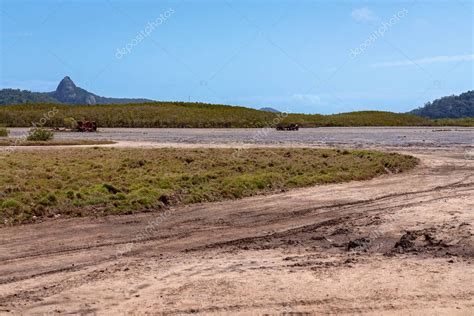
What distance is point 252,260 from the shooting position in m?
11.8

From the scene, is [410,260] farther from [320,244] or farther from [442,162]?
[442,162]

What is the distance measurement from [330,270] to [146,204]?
8255mm

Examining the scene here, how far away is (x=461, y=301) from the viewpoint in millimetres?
9414

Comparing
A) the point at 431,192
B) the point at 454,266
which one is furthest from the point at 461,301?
the point at 431,192

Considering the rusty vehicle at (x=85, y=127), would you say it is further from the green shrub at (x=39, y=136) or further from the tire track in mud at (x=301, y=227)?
the tire track in mud at (x=301, y=227)

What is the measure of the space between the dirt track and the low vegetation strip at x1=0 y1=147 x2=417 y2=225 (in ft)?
3.94

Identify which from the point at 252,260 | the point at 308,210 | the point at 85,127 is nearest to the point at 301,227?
the point at 308,210

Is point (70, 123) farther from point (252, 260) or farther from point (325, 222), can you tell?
point (252, 260)

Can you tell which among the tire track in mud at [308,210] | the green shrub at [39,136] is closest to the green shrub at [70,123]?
the green shrub at [39,136]

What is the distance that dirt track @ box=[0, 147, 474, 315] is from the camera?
932cm

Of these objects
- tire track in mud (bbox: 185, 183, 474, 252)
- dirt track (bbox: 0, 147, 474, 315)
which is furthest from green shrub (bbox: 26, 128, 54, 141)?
tire track in mud (bbox: 185, 183, 474, 252)

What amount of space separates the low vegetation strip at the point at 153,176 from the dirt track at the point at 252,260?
1.20m

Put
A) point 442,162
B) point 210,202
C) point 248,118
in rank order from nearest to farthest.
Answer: point 210,202 < point 442,162 < point 248,118

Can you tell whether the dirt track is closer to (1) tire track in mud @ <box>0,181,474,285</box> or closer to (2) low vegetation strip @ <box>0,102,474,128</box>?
(1) tire track in mud @ <box>0,181,474,285</box>
